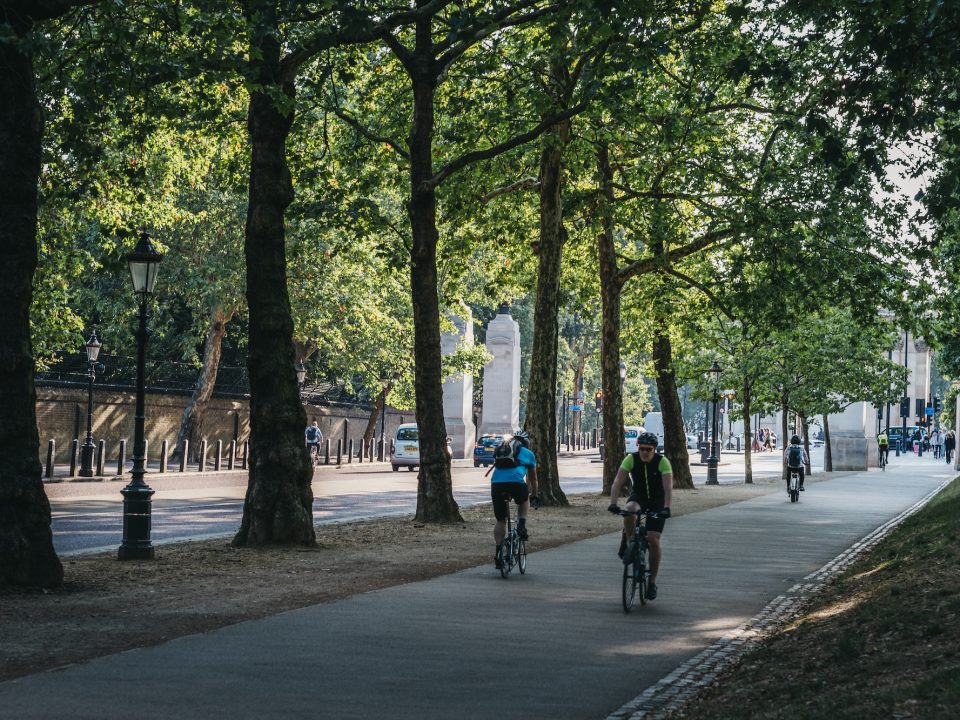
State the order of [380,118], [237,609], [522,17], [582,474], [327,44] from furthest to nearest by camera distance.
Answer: [582,474]
[380,118]
[522,17]
[327,44]
[237,609]

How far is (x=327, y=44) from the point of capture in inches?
649

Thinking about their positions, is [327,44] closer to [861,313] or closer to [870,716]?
[870,716]

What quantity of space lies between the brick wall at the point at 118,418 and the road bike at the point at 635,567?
30.2m

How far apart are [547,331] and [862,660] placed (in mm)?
20571

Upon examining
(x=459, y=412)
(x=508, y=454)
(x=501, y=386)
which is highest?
(x=501, y=386)

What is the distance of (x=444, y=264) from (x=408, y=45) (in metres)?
5.70

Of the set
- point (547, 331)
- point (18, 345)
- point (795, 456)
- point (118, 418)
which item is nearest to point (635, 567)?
→ point (18, 345)

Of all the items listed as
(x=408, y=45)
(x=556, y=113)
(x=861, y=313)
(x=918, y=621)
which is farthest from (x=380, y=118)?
(x=918, y=621)

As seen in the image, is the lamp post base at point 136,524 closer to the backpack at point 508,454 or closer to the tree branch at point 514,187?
the backpack at point 508,454

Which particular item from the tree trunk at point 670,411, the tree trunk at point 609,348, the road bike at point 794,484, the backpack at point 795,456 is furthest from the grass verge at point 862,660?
the tree trunk at point 670,411

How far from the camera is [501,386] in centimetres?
7150

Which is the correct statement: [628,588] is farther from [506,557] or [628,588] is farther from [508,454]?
[508,454]

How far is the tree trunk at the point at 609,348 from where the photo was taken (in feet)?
105

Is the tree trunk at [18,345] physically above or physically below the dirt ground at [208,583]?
Result: above
